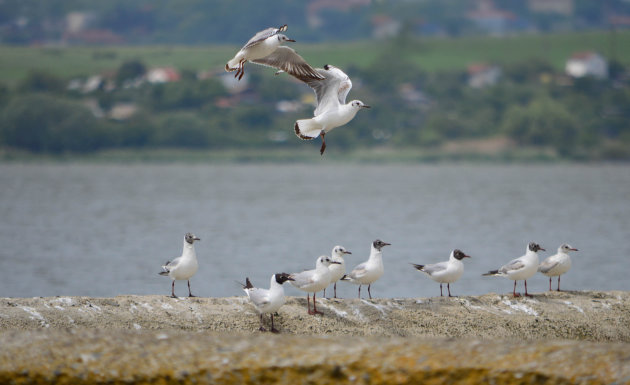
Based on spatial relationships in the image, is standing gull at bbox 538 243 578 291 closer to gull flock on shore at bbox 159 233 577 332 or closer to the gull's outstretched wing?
gull flock on shore at bbox 159 233 577 332

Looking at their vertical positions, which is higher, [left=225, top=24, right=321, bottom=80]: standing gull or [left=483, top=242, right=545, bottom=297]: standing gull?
[left=225, top=24, right=321, bottom=80]: standing gull

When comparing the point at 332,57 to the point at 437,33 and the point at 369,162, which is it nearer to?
the point at 369,162

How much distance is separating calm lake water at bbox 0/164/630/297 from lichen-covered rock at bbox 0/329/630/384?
15.6 m

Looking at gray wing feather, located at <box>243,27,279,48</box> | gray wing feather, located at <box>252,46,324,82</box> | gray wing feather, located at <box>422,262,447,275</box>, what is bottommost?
gray wing feather, located at <box>422,262,447,275</box>

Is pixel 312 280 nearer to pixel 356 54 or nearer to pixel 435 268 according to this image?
pixel 435 268

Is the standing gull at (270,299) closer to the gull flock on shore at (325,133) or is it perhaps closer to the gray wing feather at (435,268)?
the gull flock on shore at (325,133)

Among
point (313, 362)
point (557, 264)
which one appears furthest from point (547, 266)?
point (313, 362)

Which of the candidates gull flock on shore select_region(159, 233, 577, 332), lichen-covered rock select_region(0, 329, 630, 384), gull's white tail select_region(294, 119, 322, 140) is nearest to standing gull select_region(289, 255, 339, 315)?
gull flock on shore select_region(159, 233, 577, 332)

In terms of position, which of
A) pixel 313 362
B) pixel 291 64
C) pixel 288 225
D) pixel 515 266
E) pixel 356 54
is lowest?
pixel 313 362

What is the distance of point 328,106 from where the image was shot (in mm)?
13641

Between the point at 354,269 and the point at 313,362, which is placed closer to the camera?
the point at 313,362

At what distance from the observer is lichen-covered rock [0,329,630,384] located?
783 centimetres

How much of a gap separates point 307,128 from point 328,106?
41 cm

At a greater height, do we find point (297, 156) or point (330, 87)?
point (297, 156)
